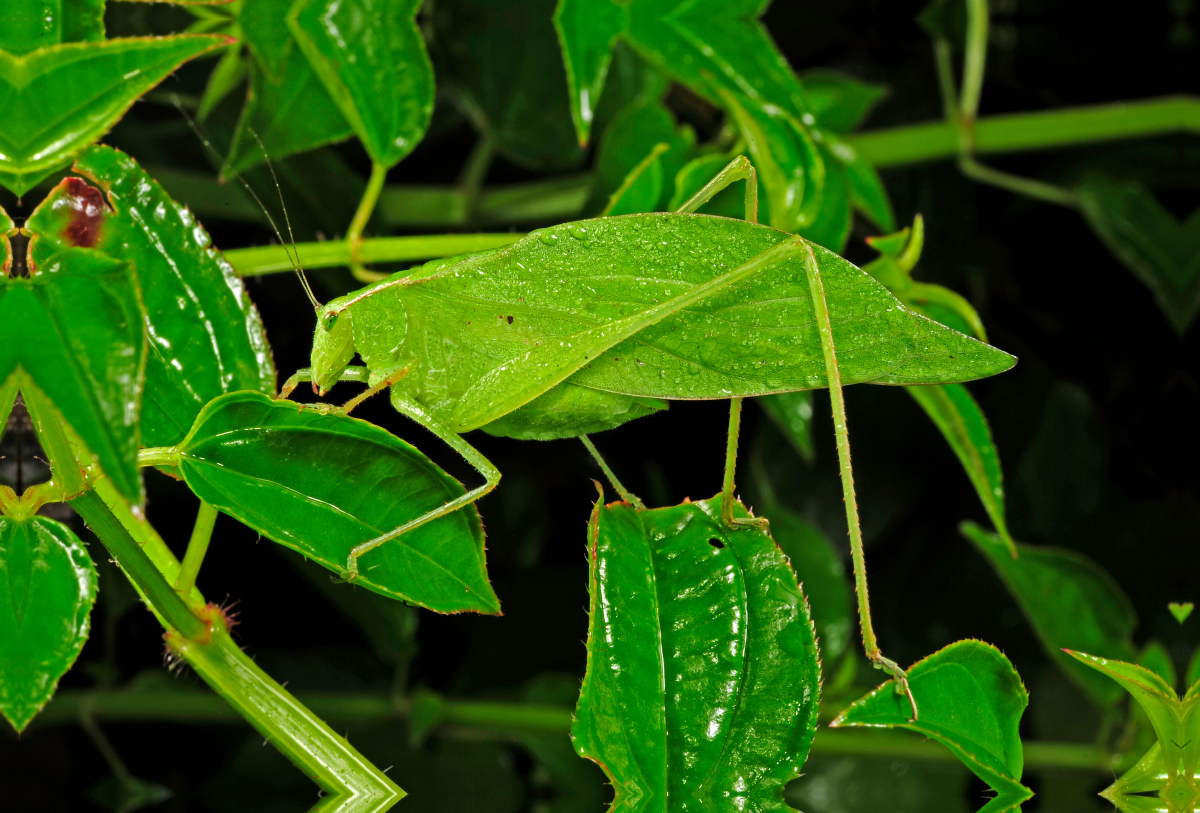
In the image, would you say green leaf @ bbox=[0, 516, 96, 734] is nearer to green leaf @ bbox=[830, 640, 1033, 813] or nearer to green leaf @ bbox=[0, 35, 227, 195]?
green leaf @ bbox=[0, 35, 227, 195]

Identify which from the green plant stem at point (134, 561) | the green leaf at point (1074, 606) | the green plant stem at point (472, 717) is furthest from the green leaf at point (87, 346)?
the green leaf at point (1074, 606)

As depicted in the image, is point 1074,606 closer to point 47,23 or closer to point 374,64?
point 374,64

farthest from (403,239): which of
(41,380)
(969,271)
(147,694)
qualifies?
(969,271)

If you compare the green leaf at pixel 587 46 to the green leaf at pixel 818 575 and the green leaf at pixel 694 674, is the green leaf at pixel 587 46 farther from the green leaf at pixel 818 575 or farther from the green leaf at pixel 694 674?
the green leaf at pixel 818 575

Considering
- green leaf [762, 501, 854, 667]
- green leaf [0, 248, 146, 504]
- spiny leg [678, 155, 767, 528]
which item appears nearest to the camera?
green leaf [0, 248, 146, 504]

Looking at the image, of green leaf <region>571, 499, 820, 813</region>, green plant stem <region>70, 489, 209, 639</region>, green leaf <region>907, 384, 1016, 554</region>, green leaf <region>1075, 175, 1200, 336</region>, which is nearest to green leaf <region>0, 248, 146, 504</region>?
green plant stem <region>70, 489, 209, 639</region>

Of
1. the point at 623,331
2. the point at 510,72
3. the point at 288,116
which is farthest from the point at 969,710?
the point at 510,72
